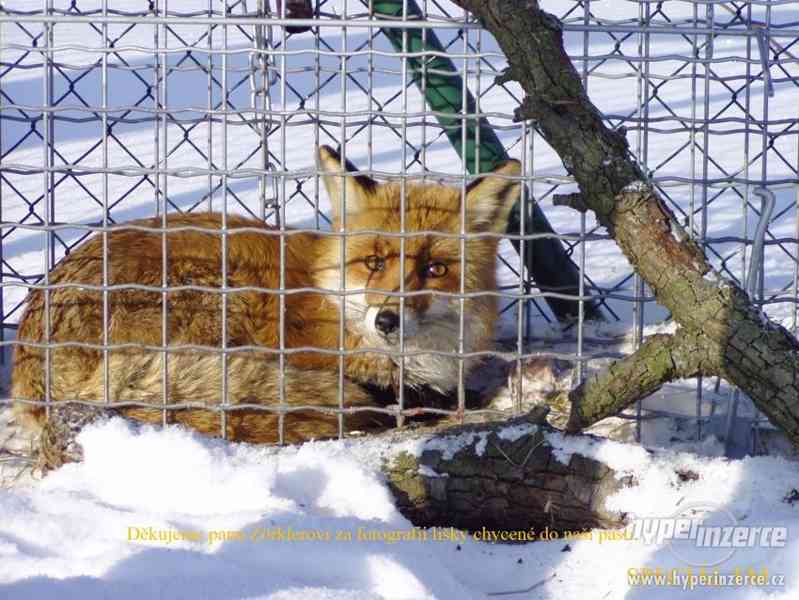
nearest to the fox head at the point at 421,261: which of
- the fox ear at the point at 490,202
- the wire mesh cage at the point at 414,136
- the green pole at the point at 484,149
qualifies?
the fox ear at the point at 490,202

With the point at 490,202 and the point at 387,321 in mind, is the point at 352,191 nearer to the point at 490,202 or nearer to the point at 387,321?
the point at 490,202

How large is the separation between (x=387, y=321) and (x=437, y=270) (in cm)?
44

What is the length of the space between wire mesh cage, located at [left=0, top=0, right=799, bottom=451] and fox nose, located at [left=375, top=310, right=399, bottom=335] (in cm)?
32

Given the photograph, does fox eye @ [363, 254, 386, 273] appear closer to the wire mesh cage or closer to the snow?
the wire mesh cage

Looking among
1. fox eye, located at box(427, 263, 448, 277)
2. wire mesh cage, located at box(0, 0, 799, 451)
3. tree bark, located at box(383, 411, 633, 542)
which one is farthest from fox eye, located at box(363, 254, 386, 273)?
tree bark, located at box(383, 411, 633, 542)

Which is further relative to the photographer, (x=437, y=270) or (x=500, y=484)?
(x=437, y=270)

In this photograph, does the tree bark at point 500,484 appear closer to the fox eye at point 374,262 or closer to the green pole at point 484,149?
the fox eye at point 374,262

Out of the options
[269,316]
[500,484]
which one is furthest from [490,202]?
[500,484]

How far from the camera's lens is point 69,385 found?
341 cm

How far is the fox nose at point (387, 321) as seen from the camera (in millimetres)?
3414

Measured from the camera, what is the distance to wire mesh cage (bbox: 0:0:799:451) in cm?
307

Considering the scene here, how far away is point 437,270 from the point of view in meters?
3.79

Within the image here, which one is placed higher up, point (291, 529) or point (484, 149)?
point (484, 149)

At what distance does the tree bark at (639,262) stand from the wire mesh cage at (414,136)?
0.47ft
